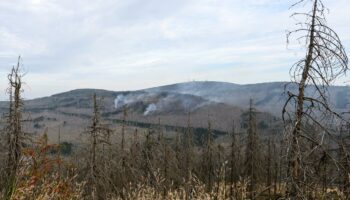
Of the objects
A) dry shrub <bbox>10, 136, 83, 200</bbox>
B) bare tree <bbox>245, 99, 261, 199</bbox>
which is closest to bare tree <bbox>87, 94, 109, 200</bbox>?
dry shrub <bbox>10, 136, 83, 200</bbox>

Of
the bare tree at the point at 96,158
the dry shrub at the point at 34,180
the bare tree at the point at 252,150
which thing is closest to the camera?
the dry shrub at the point at 34,180

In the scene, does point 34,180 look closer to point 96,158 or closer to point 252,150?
point 96,158

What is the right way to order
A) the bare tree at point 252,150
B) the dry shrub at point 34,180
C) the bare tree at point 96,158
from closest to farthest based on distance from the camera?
the dry shrub at point 34,180
the bare tree at point 96,158
the bare tree at point 252,150

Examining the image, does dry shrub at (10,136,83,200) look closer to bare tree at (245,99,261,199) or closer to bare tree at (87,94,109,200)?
bare tree at (87,94,109,200)

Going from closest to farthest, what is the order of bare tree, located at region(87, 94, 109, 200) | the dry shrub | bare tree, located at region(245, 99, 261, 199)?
the dry shrub, bare tree, located at region(87, 94, 109, 200), bare tree, located at region(245, 99, 261, 199)

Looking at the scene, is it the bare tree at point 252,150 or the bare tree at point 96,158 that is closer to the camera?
the bare tree at point 96,158

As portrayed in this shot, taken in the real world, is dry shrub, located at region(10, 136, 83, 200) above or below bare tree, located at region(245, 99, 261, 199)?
above

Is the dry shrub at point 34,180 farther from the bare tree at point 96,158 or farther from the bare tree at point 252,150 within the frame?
the bare tree at point 252,150

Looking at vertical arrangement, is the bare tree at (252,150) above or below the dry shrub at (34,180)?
below

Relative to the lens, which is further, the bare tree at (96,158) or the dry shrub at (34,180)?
the bare tree at (96,158)

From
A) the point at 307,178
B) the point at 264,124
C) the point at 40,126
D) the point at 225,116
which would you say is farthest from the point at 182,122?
the point at 307,178

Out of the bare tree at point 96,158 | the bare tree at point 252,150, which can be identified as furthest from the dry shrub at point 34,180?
the bare tree at point 252,150

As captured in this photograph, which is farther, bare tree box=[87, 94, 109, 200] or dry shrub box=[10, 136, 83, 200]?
bare tree box=[87, 94, 109, 200]

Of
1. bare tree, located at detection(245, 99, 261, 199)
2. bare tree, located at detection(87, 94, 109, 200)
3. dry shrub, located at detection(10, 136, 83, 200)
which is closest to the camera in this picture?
dry shrub, located at detection(10, 136, 83, 200)
